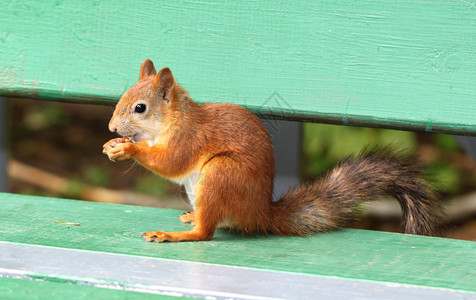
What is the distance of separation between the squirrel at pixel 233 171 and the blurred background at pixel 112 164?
950 mm

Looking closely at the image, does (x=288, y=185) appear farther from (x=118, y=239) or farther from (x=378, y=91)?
(x=118, y=239)

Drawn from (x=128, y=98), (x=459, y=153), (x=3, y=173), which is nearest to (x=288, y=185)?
(x=128, y=98)

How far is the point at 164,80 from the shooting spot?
150 centimetres

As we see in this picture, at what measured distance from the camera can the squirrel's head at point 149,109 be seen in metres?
1.51

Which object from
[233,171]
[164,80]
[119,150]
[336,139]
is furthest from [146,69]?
[336,139]

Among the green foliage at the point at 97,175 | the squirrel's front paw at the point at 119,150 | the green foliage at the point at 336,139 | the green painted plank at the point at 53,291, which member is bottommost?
the green foliage at the point at 97,175

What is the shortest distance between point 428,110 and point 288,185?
389 millimetres

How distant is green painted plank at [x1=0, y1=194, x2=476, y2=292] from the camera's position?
3.99 feet

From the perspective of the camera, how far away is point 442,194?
5.36 feet

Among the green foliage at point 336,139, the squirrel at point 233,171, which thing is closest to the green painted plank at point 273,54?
the squirrel at point 233,171

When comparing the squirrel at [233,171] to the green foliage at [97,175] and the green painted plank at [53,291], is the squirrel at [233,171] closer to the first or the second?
the green painted plank at [53,291]

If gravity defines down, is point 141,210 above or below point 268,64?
below

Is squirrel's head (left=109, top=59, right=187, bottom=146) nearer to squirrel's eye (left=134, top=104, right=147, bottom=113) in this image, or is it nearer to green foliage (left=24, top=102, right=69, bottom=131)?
squirrel's eye (left=134, top=104, right=147, bottom=113)

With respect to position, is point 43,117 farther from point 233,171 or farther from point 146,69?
point 233,171
